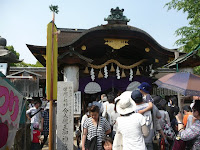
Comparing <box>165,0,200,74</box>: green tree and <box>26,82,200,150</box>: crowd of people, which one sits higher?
<box>165,0,200,74</box>: green tree

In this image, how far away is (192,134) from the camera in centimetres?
247

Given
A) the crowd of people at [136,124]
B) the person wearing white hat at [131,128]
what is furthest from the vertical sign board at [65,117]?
the person wearing white hat at [131,128]

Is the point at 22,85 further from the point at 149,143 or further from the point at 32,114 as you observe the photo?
the point at 149,143

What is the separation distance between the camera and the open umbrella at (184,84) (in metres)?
2.89

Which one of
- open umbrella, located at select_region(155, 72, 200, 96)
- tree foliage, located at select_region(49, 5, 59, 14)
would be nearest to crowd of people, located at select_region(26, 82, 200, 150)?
open umbrella, located at select_region(155, 72, 200, 96)

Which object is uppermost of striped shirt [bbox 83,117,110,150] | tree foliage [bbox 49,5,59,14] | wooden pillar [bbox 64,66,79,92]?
tree foliage [bbox 49,5,59,14]

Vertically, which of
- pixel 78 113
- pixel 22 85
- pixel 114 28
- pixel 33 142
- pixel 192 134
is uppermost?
pixel 114 28

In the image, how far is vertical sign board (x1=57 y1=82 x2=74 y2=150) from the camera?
5.70 m

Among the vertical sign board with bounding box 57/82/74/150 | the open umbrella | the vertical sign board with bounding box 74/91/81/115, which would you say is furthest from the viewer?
the vertical sign board with bounding box 74/91/81/115

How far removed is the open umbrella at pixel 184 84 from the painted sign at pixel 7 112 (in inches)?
99.4

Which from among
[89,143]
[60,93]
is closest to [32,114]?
[60,93]

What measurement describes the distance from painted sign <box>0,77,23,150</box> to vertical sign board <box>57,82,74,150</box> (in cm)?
298

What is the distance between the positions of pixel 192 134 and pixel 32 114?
5723 mm

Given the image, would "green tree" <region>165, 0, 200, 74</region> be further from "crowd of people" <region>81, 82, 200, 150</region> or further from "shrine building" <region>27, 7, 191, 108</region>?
"crowd of people" <region>81, 82, 200, 150</region>
